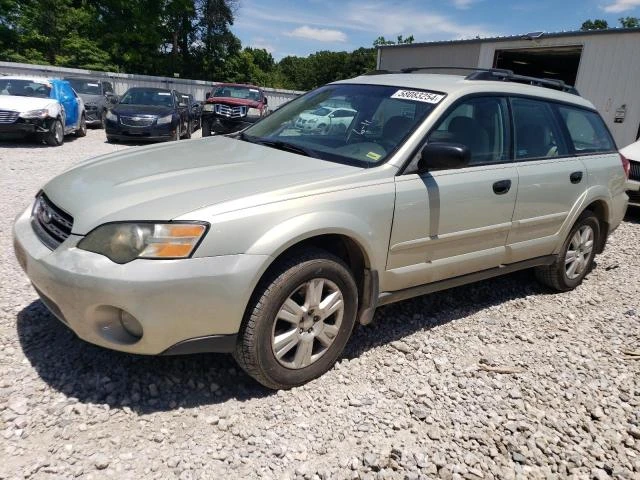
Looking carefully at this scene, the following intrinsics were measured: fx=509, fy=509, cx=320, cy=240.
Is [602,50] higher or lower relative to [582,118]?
higher

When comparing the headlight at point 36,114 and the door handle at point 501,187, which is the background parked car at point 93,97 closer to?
the headlight at point 36,114

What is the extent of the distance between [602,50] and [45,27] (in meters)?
32.8

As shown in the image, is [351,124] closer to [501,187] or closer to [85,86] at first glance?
[501,187]

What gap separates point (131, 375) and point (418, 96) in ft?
8.15

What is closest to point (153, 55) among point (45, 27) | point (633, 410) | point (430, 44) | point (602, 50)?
point (45, 27)

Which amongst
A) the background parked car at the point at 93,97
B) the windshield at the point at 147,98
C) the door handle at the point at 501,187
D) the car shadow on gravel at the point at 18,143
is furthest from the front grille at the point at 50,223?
the background parked car at the point at 93,97

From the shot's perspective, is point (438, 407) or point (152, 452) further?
point (438, 407)

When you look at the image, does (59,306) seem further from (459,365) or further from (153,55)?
(153,55)

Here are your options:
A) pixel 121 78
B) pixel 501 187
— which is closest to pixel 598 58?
pixel 501 187

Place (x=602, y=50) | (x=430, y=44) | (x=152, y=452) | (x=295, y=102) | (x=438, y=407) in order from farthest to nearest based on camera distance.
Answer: (x=430, y=44) → (x=602, y=50) → (x=295, y=102) → (x=438, y=407) → (x=152, y=452)

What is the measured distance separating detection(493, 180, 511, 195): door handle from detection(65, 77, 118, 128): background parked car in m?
14.5

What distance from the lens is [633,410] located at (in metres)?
2.96

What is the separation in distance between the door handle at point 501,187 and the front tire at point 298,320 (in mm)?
1316

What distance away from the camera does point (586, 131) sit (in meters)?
4.59
